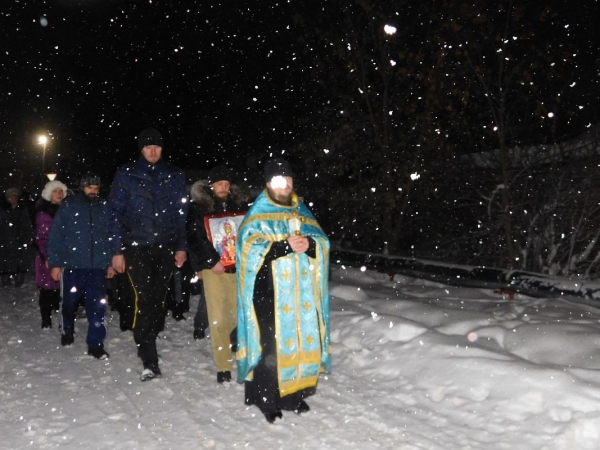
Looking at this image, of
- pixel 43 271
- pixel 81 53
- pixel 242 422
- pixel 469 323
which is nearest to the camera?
pixel 242 422

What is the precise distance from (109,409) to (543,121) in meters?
9.15

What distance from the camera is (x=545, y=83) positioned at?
11.2 metres

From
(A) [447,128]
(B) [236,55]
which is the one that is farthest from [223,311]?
(B) [236,55]

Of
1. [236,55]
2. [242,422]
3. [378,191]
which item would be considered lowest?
[242,422]

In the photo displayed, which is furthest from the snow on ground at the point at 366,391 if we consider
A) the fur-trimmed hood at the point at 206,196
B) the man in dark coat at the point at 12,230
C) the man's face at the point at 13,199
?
the man's face at the point at 13,199

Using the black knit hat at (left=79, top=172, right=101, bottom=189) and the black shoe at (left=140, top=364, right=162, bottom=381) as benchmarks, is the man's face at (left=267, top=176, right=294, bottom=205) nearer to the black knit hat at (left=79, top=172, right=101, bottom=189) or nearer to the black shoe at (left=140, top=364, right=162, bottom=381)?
the black shoe at (left=140, top=364, right=162, bottom=381)

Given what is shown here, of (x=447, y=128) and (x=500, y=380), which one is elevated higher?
(x=447, y=128)

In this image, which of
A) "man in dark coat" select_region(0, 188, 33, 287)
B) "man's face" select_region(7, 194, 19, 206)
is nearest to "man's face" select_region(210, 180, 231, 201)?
"man in dark coat" select_region(0, 188, 33, 287)

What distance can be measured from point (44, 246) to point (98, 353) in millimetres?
2987

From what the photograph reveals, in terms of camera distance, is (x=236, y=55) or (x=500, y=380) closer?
Answer: (x=500, y=380)

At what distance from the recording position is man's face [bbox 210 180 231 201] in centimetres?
586

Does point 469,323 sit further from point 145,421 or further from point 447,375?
point 145,421

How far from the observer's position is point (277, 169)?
4.65 m

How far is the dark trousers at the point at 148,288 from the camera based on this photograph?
553 cm
